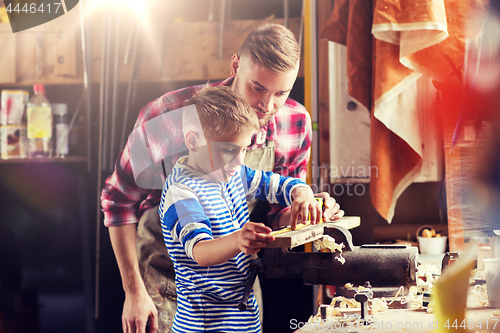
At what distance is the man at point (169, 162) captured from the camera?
3.63 feet

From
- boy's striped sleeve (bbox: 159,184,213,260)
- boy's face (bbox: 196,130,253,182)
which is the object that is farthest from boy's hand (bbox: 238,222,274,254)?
boy's face (bbox: 196,130,253,182)

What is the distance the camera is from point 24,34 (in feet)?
4.19

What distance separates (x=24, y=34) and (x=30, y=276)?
74cm

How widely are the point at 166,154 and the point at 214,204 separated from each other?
0.23m

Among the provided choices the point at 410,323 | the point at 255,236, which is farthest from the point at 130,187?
the point at 410,323

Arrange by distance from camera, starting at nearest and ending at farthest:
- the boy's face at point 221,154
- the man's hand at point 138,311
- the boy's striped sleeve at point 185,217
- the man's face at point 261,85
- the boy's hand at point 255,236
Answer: the boy's hand at point 255,236 → the boy's striped sleeve at point 185,217 → the boy's face at point 221,154 → the man's face at point 261,85 → the man's hand at point 138,311

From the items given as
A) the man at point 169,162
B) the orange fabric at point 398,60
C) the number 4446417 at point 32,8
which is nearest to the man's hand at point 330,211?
the man at point 169,162

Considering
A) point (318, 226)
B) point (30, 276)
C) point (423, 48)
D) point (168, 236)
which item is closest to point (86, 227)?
point (30, 276)

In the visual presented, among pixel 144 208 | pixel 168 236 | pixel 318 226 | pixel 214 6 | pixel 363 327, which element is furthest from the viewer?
pixel 214 6

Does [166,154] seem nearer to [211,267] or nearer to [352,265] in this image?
[211,267]

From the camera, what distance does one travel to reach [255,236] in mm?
742

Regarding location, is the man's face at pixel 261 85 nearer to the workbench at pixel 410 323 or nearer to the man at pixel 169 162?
the man at pixel 169 162

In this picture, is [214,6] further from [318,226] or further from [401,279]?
[401,279]

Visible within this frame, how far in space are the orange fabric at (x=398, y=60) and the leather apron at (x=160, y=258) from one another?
0.33m
